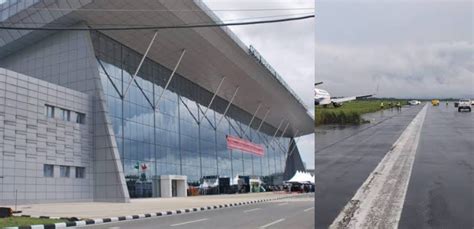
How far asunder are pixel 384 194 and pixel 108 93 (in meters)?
27.8

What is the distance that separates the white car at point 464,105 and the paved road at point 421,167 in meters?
0.06

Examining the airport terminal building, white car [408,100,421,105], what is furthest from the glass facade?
white car [408,100,421,105]

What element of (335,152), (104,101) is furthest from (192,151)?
(335,152)

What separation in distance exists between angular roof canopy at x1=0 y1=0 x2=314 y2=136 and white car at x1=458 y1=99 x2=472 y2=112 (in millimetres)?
13852

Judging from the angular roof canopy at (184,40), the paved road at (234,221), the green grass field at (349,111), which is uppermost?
the angular roof canopy at (184,40)

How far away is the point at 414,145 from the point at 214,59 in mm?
33976

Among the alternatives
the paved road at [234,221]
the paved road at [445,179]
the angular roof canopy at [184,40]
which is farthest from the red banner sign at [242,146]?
the paved road at [445,179]

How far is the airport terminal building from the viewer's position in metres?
25.0

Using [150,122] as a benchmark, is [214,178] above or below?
below

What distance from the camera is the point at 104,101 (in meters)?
28.9

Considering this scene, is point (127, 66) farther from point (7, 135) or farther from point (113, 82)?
point (7, 135)

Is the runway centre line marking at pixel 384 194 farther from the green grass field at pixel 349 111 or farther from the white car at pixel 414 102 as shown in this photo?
the green grass field at pixel 349 111

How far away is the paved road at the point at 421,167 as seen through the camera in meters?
3.94

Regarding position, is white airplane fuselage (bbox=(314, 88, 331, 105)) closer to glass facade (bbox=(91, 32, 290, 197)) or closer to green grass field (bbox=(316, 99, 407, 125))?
green grass field (bbox=(316, 99, 407, 125))
